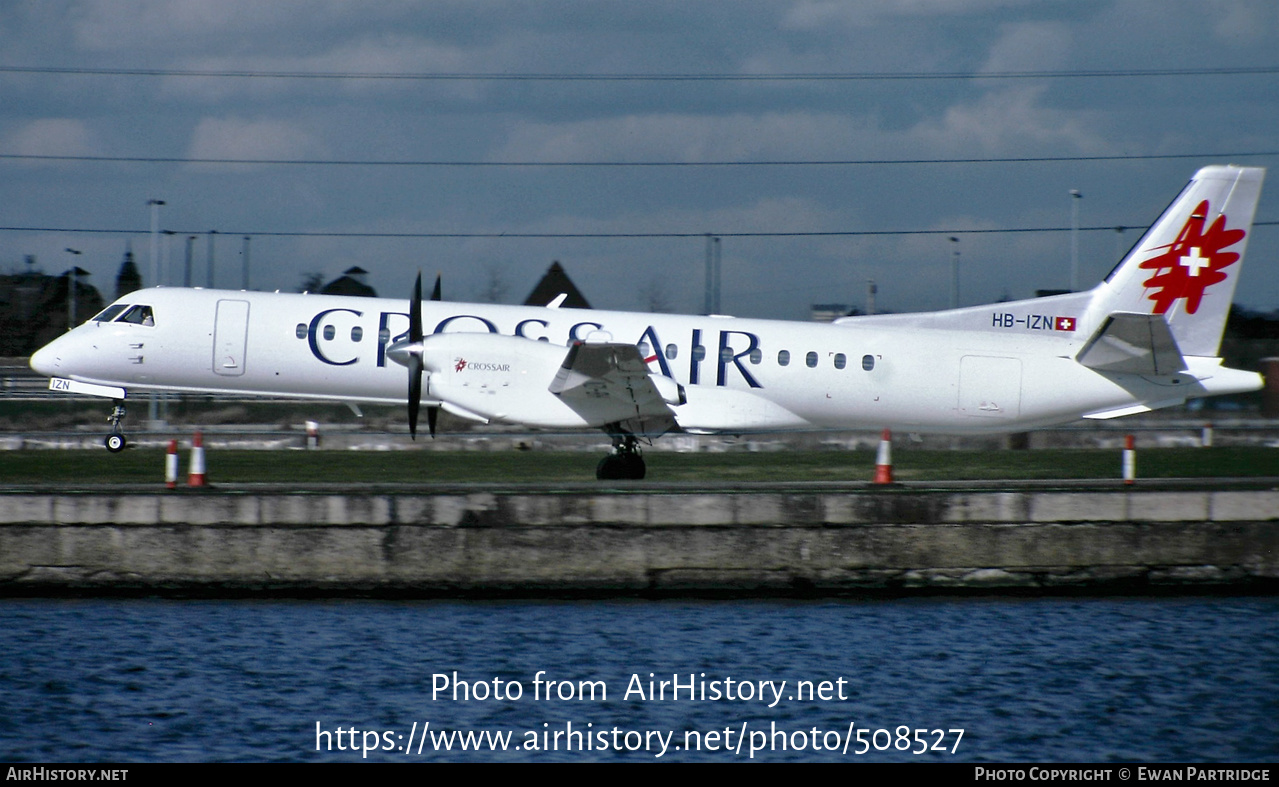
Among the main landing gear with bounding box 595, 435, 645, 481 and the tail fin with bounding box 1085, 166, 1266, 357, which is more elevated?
the tail fin with bounding box 1085, 166, 1266, 357

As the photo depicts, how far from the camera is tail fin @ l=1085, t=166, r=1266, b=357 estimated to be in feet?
70.7

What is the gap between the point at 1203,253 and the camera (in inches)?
851

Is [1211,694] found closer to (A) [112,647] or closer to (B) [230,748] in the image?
(B) [230,748]

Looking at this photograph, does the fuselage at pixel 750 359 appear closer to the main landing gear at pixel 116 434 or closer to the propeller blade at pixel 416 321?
the propeller blade at pixel 416 321

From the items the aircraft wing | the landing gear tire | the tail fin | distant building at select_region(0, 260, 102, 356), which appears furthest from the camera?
distant building at select_region(0, 260, 102, 356)

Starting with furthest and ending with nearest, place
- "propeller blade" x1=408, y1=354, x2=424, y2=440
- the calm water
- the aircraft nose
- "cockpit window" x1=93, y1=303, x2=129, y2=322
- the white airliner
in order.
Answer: the aircraft nose, "cockpit window" x1=93, y1=303, x2=129, y2=322, the white airliner, "propeller blade" x1=408, y1=354, x2=424, y2=440, the calm water

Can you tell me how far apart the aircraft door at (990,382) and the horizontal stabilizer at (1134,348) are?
1126 millimetres

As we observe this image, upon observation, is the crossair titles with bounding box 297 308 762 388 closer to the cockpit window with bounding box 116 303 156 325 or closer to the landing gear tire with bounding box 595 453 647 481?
the landing gear tire with bounding box 595 453 647 481

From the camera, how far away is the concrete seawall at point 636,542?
15586mm

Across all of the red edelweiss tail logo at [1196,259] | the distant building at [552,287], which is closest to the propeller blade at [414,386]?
the red edelweiss tail logo at [1196,259]

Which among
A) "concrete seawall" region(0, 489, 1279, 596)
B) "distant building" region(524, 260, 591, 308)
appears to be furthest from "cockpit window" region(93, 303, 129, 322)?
"distant building" region(524, 260, 591, 308)

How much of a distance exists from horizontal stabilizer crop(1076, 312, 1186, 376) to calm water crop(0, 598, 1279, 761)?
16.6 feet

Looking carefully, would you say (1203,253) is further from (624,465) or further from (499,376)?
(499,376)
